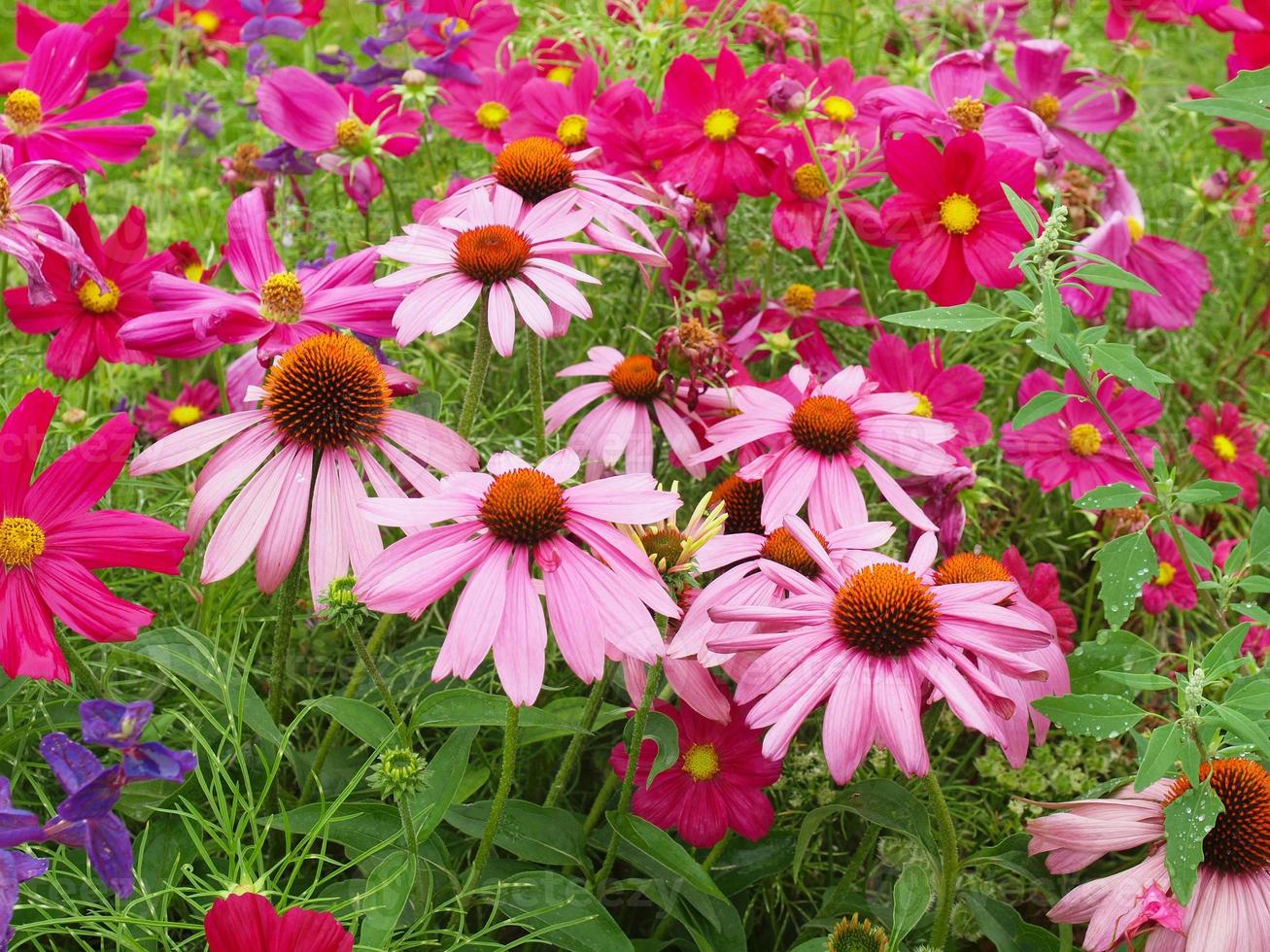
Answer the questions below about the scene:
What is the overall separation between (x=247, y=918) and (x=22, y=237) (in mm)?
643

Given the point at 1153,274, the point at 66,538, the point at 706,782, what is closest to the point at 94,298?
the point at 66,538

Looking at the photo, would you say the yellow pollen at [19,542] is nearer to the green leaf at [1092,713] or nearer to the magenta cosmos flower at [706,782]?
the magenta cosmos flower at [706,782]

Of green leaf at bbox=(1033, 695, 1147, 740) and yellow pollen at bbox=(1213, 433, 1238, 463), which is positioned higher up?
green leaf at bbox=(1033, 695, 1147, 740)

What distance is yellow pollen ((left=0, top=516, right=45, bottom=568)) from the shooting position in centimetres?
88

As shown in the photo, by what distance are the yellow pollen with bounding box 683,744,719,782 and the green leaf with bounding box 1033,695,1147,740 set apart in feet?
0.86

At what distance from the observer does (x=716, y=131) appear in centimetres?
128

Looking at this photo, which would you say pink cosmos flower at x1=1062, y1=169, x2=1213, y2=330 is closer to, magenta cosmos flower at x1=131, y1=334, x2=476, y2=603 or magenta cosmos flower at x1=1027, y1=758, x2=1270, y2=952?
magenta cosmos flower at x1=1027, y1=758, x2=1270, y2=952

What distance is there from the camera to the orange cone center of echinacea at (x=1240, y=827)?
2.85 feet

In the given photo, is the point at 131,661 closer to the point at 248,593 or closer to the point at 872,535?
the point at 248,593

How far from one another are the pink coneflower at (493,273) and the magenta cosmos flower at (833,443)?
20 centimetres

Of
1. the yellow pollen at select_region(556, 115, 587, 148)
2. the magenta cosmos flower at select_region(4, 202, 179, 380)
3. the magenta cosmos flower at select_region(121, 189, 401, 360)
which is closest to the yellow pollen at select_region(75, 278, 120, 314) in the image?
the magenta cosmos flower at select_region(4, 202, 179, 380)

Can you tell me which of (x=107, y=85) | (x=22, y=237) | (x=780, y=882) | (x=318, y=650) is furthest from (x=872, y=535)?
(x=107, y=85)

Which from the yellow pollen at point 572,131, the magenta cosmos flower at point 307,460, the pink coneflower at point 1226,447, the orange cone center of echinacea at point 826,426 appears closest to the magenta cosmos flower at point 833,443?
the orange cone center of echinacea at point 826,426

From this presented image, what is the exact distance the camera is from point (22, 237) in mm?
1054
